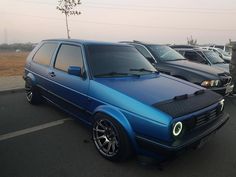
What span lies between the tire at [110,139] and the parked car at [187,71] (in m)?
3.33

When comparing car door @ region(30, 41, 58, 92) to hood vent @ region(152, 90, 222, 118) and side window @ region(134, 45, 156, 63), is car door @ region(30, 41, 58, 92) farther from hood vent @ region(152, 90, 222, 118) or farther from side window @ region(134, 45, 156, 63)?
side window @ region(134, 45, 156, 63)

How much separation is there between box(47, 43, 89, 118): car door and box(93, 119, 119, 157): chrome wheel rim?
458 millimetres

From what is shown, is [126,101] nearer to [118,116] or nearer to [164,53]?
[118,116]

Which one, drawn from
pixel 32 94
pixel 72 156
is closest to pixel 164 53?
pixel 32 94

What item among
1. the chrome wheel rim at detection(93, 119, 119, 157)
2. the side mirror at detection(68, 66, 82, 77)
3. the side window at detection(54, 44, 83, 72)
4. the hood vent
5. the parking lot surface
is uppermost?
the side window at detection(54, 44, 83, 72)

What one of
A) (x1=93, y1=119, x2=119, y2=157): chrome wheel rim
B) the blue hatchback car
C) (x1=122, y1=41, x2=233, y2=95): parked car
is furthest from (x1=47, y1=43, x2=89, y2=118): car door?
(x1=122, y1=41, x2=233, y2=95): parked car

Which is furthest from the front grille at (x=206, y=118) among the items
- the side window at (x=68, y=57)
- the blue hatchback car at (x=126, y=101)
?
the side window at (x=68, y=57)

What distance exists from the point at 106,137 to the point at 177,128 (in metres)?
1.12

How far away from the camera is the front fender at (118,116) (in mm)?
3164

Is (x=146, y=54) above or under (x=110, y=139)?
above

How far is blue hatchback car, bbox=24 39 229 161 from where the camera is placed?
301cm

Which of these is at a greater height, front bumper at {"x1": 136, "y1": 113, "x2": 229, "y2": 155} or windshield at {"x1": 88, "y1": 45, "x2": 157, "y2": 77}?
windshield at {"x1": 88, "y1": 45, "x2": 157, "y2": 77}

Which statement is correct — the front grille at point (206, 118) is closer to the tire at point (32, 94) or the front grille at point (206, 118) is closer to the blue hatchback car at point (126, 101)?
the blue hatchback car at point (126, 101)

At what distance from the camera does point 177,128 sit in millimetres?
2990
